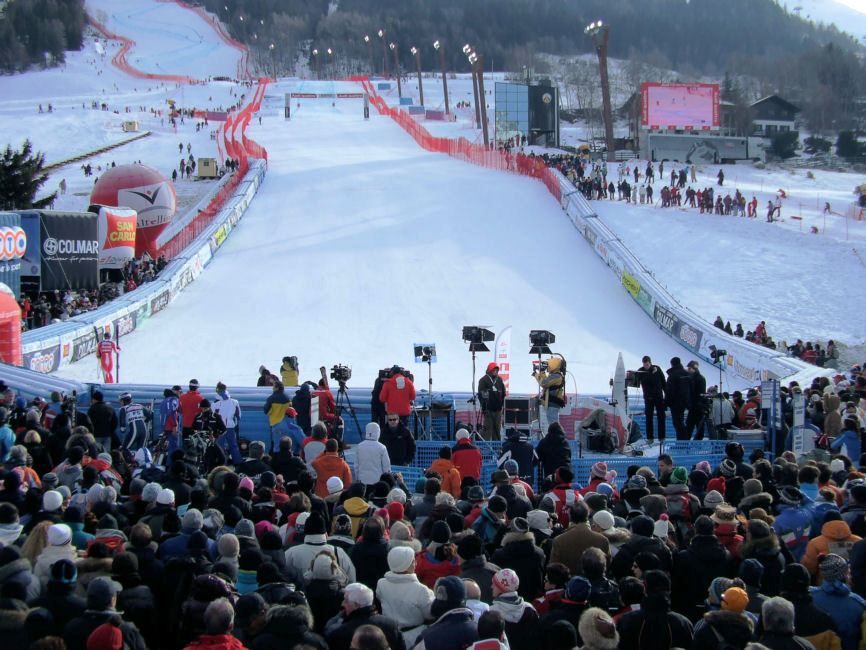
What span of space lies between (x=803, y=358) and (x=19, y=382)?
576 inches

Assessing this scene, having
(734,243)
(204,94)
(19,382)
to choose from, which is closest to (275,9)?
(204,94)

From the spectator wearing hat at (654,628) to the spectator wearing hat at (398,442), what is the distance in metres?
5.93

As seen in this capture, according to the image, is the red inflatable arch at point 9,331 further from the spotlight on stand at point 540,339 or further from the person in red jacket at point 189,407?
the spotlight on stand at point 540,339

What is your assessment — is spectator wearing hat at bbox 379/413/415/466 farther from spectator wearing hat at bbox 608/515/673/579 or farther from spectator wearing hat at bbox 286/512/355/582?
spectator wearing hat at bbox 608/515/673/579

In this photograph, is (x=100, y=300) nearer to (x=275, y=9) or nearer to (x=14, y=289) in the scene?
(x=14, y=289)

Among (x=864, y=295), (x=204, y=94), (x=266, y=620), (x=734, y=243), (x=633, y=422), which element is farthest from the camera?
(x=204, y=94)

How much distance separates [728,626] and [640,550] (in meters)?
1.11

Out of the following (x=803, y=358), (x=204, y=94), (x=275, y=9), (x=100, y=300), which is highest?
(x=275, y=9)

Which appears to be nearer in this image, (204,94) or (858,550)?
(858,550)

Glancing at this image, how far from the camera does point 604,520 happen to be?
6340 mm

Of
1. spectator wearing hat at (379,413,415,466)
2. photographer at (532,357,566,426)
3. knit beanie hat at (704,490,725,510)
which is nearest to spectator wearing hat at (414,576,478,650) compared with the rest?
knit beanie hat at (704,490,725,510)

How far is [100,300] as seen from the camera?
71.9 feet

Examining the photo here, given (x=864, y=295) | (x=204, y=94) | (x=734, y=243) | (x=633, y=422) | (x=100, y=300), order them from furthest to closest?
1. (x=204, y=94)
2. (x=734, y=243)
3. (x=864, y=295)
4. (x=100, y=300)
5. (x=633, y=422)

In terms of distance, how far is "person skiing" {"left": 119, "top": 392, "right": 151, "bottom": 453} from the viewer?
10984 mm
